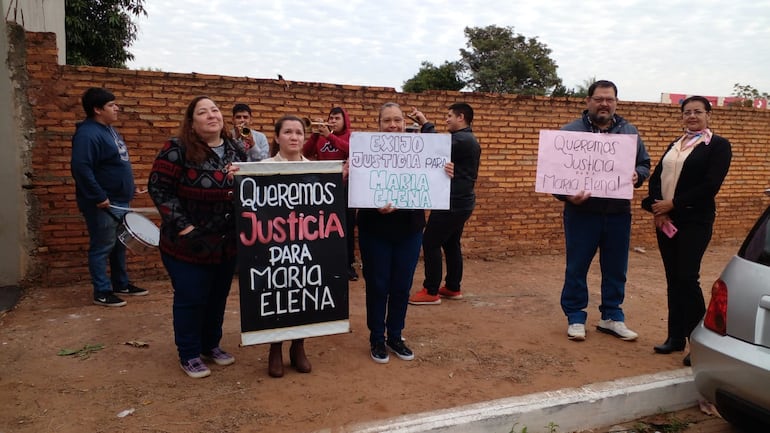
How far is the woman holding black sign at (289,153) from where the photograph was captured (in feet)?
11.5

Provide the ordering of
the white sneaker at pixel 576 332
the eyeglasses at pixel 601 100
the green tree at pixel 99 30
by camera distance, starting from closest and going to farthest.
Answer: the eyeglasses at pixel 601 100 < the white sneaker at pixel 576 332 < the green tree at pixel 99 30

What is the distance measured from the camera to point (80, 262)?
5.77m

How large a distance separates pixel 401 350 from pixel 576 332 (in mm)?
1514

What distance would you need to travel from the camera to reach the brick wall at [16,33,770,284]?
550 centimetres

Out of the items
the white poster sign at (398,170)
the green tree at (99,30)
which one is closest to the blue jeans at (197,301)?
the white poster sign at (398,170)

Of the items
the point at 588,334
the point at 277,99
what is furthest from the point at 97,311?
the point at 588,334

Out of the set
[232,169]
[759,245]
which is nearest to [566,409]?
[759,245]

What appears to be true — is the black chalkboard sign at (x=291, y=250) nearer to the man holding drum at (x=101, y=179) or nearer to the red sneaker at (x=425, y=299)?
the red sneaker at (x=425, y=299)

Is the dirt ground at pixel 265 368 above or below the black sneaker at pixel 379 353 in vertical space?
below

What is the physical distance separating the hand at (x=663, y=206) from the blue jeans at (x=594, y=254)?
0.27 m

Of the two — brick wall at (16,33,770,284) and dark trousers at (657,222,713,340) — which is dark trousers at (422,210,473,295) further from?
brick wall at (16,33,770,284)

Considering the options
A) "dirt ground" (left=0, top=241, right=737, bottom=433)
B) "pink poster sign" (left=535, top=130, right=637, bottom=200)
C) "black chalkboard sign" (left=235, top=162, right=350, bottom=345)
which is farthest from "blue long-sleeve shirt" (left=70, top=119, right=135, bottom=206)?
"pink poster sign" (left=535, top=130, right=637, bottom=200)

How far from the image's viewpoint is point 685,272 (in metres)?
4.04

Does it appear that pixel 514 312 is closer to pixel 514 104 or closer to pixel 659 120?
pixel 514 104
